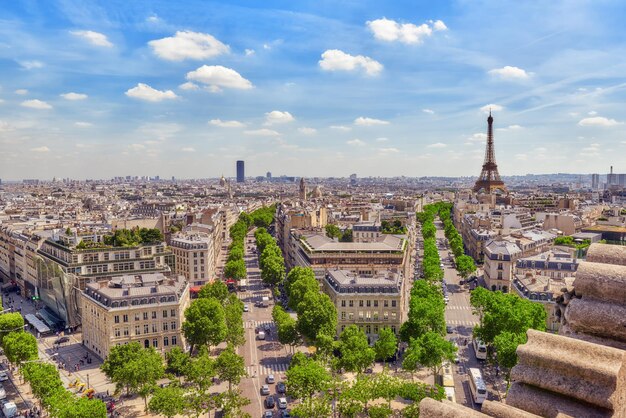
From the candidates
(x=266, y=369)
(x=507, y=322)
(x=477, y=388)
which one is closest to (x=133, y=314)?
(x=266, y=369)

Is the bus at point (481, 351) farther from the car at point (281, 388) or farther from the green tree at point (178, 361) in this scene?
the green tree at point (178, 361)

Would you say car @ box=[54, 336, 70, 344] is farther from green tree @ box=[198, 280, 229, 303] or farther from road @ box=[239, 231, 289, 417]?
road @ box=[239, 231, 289, 417]

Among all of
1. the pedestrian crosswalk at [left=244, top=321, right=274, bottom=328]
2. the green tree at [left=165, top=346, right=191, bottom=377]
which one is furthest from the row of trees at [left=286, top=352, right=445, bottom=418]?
the pedestrian crosswalk at [left=244, top=321, right=274, bottom=328]

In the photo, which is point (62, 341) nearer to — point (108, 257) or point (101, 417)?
point (108, 257)

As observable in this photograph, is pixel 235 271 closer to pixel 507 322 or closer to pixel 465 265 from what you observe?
pixel 465 265

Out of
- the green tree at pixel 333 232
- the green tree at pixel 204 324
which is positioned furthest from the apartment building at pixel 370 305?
the green tree at pixel 333 232

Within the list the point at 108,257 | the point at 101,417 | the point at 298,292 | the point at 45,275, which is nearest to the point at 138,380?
the point at 101,417
